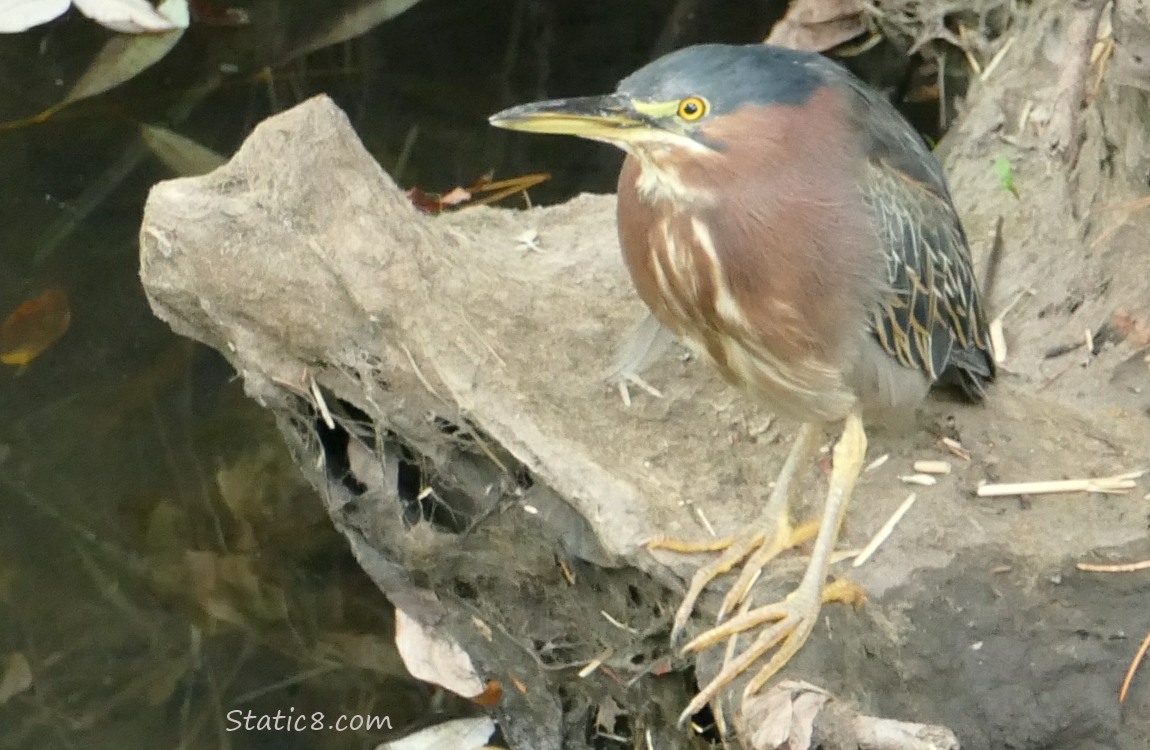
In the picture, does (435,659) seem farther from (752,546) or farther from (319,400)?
(752,546)

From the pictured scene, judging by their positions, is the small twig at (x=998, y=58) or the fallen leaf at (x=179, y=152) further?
the fallen leaf at (x=179, y=152)

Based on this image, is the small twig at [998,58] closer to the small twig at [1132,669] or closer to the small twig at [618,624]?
the small twig at [1132,669]

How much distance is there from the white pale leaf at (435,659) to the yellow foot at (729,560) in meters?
0.68

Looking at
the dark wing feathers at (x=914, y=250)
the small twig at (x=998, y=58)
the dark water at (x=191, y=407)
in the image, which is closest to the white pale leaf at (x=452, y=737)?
the dark water at (x=191, y=407)

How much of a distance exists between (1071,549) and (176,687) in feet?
5.93

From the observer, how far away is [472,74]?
3.65 m

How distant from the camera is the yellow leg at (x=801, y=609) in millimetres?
1875

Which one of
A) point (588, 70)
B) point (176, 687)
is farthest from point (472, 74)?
point (176, 687)

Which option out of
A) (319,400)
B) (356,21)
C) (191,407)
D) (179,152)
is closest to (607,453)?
(319,400)

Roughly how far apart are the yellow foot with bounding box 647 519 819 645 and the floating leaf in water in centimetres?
180

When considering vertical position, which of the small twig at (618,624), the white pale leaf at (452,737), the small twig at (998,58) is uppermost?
the small twig at (998,58)

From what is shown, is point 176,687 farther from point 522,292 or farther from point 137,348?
point 522,292

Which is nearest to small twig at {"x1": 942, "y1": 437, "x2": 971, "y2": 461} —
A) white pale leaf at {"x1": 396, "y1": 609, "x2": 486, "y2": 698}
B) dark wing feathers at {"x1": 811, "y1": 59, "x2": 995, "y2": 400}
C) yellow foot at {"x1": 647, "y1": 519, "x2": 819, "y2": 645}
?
dark wing feathers at {"x1": 811, "y1": 59, "x2": 995, "y2": 400}

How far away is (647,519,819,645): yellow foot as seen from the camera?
199cm
